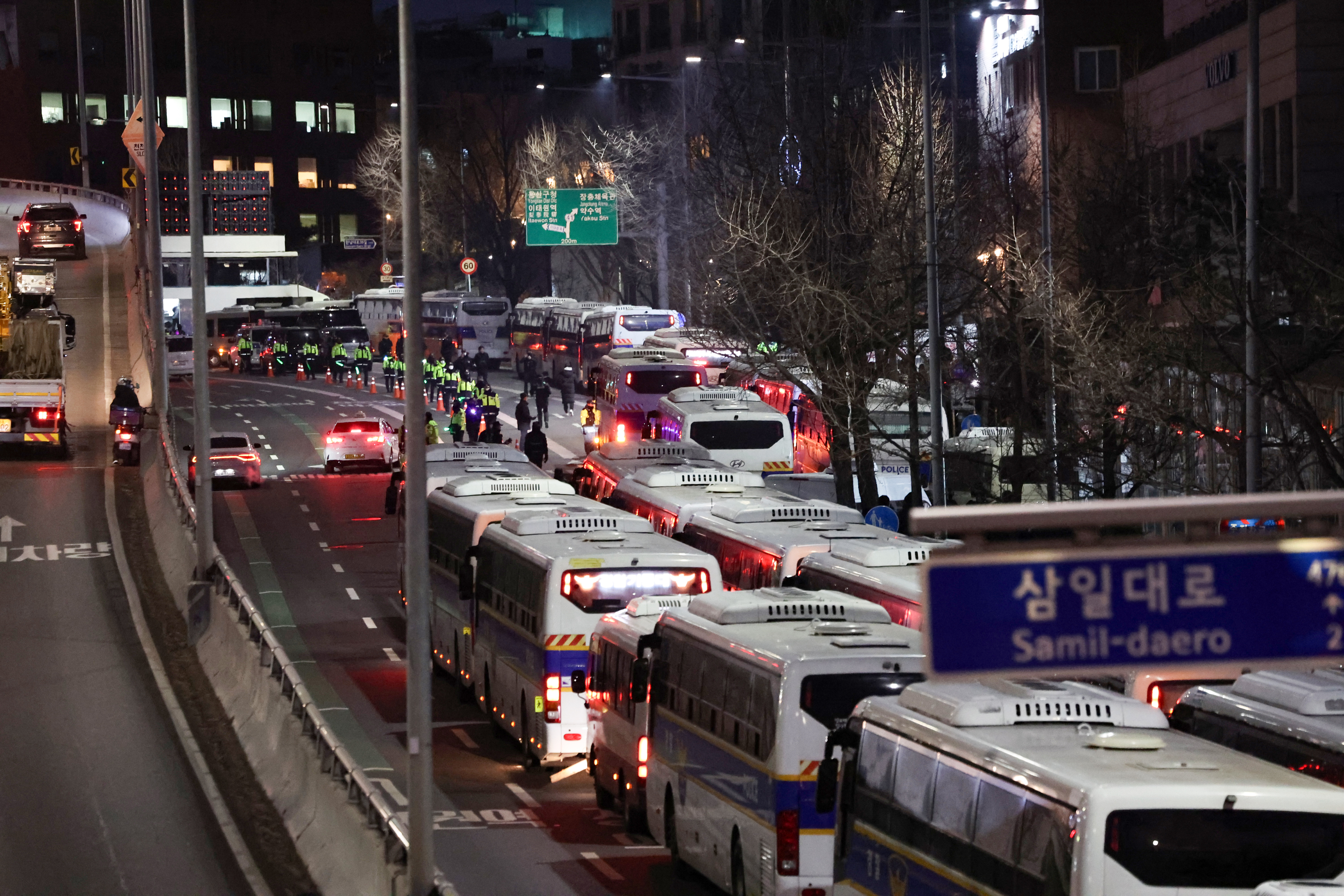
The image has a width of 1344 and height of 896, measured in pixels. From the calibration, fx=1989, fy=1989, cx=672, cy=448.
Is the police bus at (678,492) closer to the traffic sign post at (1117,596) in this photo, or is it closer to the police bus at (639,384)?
the police bus at (639,384)

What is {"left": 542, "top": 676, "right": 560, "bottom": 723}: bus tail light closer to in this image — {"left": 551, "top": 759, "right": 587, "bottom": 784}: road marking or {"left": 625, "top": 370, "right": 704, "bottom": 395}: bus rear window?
{"left": 551, "top": 759, "right": 587, "bottom": 784}: road marking

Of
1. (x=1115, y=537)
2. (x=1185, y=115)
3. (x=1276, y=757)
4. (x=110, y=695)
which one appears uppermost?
(x=1185, y=115)

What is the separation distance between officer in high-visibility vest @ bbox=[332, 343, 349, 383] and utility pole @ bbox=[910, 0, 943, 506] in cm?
5278

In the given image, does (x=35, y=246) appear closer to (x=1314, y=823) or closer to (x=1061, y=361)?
(x=1061, y=361)

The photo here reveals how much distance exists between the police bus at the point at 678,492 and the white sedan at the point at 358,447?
21413 mm

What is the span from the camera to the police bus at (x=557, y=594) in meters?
21.5

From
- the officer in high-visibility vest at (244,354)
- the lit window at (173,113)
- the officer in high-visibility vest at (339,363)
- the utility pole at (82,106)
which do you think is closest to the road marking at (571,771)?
the officer in high-visibility vest at (339,363)

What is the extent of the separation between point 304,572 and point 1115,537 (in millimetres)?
31397

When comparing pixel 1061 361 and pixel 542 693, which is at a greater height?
pixel 1061 361

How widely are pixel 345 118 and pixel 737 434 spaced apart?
4019 inches

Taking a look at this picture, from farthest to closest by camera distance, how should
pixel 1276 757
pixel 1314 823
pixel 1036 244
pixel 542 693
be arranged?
pixel 1036 244 → pixel 542 693 → pixel 1276 757 → pixel 1314 823

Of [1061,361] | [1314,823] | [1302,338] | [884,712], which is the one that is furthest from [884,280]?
[1314,823]

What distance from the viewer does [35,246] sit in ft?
267

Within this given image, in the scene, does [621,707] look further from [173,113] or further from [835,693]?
[173,113]
